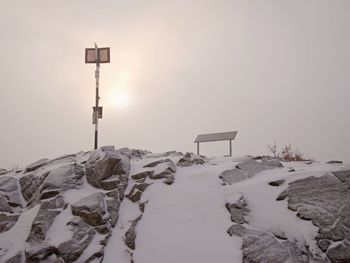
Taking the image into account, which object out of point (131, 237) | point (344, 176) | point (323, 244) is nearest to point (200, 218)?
point (131, 237)

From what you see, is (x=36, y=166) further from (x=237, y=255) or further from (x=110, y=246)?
(x=237, y=255)

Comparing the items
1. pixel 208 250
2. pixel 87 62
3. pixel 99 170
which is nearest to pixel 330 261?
pixel 208 250

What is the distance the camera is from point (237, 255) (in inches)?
257

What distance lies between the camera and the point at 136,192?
9.07 metres

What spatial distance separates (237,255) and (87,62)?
11.3 meters

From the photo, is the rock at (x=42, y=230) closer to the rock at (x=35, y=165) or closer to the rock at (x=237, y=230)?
the rock at (x=35, y=165)

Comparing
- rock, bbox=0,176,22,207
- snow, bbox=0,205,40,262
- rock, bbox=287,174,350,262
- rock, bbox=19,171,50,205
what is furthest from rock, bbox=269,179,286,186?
rock, bbox=0,176,22,207

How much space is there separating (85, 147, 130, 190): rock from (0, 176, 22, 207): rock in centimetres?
218

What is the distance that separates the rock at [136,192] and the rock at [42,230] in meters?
1.77

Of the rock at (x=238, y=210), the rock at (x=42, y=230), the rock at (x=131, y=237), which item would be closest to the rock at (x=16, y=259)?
the rock at (x=42, y=230)

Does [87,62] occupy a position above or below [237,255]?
above

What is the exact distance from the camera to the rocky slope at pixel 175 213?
6.81 meters

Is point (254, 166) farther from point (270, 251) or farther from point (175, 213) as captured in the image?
point (270, 251)

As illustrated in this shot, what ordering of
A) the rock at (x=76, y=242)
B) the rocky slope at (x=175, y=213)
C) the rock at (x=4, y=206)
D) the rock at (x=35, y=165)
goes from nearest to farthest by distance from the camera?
the rocky slope at (x=175, y=213) → the rock at (x=76, y=242) → the rock at (x=4, y=206) → the rock at (x=35, y=165)
